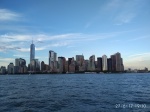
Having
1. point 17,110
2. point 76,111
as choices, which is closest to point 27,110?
point 17,110

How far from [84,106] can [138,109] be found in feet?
25.3

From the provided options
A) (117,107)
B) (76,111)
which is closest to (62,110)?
(76,111)

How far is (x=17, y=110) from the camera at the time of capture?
30.8m

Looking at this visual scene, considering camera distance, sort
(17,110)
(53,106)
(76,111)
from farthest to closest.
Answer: (53,106) < (17,110) < (76,111)

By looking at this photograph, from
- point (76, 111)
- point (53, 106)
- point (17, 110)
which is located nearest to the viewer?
point (76, 111)

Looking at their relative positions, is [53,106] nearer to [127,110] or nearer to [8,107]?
[8,107]

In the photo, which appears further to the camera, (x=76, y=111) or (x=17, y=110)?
(x=17, y=110)

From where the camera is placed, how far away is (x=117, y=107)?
103ft

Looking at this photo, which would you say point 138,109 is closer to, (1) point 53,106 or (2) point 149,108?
(2) point 149,108

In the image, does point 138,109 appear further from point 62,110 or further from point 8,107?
point 8,107

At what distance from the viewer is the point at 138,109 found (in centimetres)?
2973

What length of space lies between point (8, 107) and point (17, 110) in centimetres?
305

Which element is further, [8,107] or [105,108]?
[8,107]

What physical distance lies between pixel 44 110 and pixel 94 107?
720 cm
